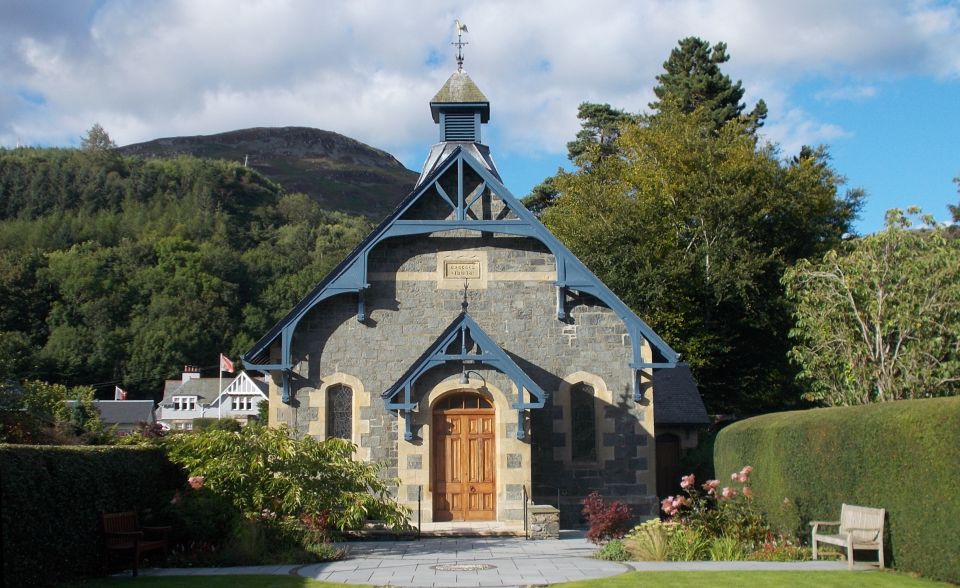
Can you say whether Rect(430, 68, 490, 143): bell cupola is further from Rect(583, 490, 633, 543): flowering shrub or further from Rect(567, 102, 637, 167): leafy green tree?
Rect(567, 102, 637, 167): leafy green tree

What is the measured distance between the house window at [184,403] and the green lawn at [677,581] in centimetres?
6639

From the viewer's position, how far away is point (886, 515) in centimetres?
1345

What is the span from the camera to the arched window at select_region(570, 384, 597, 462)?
2108 centimetres

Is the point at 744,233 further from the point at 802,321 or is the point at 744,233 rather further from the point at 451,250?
the point at 451,250

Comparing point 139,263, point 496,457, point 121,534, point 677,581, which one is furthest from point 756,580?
point 139,263

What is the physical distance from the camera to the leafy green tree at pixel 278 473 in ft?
53.6

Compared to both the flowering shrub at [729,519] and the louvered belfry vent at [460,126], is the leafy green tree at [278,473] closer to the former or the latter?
the flowering shrub at [729,519]

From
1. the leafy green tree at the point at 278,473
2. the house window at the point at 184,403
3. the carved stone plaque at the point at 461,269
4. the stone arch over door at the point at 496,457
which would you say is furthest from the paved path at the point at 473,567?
the house window at the point at 184,403

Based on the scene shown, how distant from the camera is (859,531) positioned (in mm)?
13641

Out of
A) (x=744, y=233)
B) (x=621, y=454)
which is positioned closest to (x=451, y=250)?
(x=621, y=454)

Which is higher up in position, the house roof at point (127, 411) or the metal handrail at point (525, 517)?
the house roof at point (127, 411)

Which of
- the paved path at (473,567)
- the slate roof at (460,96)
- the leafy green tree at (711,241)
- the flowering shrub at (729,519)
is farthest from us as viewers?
the leafy green tree at (711,241)

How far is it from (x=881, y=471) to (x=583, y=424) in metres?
8.47

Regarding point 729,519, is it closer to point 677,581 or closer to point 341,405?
point 677,581
